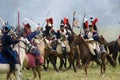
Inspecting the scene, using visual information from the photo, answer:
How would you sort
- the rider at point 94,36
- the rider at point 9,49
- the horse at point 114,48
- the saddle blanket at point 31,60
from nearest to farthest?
the rider at point 9,49 < the saddle blanket at point 31,60 < the rider at point 94,36 < the horse at point 114,48

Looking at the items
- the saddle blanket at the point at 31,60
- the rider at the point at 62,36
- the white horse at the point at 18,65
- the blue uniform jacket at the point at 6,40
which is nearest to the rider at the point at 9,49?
the blue uniform jacket at the point at 6,40

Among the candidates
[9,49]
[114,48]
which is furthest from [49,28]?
[9,49]

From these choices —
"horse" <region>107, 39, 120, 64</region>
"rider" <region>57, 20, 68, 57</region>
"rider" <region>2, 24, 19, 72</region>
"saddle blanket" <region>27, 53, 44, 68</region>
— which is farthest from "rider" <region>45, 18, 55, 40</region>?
"rider" <region>2, 24, 19, 72</region>

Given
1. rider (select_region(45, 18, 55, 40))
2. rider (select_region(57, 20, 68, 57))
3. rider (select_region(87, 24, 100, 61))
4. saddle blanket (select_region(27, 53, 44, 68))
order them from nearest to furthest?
saddle blanket (select_region(27, 53, 44, 68)) < rider (select_region(87, 24, 100, 61)) < rider (select_region(57, 20, 68, 57)) < rider (select_region(45, 18, 55, 40))

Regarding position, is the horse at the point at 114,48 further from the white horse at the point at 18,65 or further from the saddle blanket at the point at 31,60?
the white horse at the point at 18,65

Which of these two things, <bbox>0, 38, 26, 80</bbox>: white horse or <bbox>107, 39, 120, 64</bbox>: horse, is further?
<bbox>107, 39, 120, 64</bbox>: horse

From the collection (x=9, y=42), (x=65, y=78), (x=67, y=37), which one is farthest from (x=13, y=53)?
(x=67, y=37)

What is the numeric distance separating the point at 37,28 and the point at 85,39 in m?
3.54

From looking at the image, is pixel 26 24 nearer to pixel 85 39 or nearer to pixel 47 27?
pixel 85 39

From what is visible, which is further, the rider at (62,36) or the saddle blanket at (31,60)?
the rider at (62,36)

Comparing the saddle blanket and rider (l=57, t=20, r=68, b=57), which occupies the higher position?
rider (l=57, t=20, r=68, b=57)

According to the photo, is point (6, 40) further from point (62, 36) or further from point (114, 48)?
point (114, 48)

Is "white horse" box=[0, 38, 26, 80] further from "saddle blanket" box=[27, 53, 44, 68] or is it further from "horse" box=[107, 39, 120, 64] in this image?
"horse" box=[107, 39, 120, 64]

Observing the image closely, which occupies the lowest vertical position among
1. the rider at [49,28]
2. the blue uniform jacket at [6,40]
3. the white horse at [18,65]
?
the white horse at [18,65]
